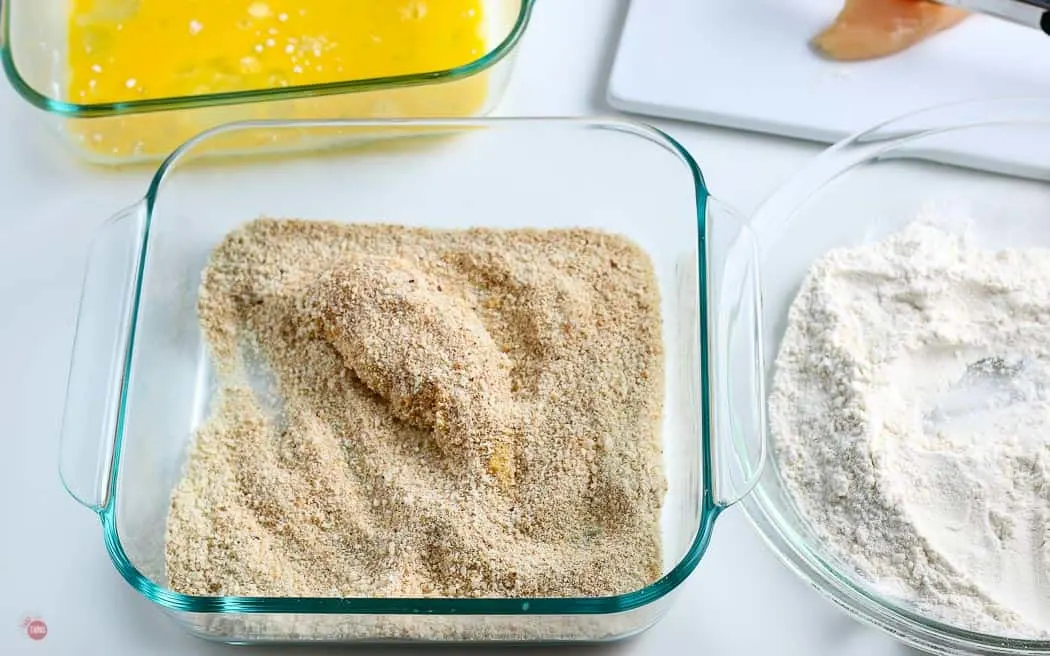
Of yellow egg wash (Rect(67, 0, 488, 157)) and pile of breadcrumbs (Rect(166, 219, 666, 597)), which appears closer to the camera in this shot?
pile of breadcrumbs (Rect(166, 219, 666, 597))

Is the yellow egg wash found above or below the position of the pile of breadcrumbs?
above

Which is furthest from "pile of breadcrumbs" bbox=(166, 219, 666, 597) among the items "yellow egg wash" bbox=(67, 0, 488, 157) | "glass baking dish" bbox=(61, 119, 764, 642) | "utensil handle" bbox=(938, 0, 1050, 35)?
"utensil handle" bbox=(938, 0, 1050, 35)

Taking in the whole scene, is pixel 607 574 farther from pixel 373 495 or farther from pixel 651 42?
pixel 651 42

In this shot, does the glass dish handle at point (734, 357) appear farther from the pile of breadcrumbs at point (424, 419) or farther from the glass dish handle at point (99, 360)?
the glass dish handle at point (99, 360)

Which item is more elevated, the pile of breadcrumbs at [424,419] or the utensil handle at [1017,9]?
the utensil handle at [1017,9]

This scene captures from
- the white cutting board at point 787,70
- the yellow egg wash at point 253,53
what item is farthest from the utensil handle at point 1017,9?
the yellow egg wash at point 253,53

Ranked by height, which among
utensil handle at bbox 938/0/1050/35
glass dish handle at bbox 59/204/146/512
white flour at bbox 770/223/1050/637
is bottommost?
white flour at bbox 770/223/1050/637

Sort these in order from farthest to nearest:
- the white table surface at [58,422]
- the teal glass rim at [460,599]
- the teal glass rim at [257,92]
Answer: the teal glass rim at [257,92] → the white table surface at [58,422] → the teal glass rim at [460,599]

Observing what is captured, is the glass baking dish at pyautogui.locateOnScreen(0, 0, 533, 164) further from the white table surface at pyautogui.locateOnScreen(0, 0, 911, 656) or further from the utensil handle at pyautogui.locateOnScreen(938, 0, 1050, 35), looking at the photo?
the utensil handle at pyautogui.locateOnScreen(938, 0, 1050, 35)
